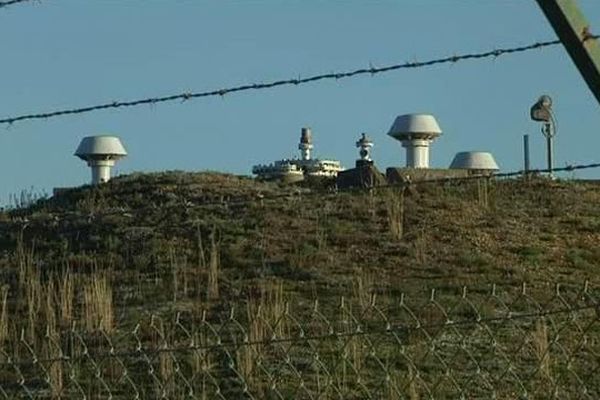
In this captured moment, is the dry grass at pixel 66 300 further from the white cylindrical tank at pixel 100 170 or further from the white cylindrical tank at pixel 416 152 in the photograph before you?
the white cylindrical tank at pixel 416 152

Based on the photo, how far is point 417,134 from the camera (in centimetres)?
1806

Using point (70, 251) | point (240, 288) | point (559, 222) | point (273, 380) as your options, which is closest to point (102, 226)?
point (70, 251)

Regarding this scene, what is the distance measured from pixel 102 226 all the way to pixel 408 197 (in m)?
2.96

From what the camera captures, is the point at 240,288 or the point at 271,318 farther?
the point at 240,288

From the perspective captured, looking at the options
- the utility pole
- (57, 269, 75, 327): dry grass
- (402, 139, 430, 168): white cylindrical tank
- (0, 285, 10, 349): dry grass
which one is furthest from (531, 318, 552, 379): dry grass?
(402, 139, 430, 168): white cylindrical tank

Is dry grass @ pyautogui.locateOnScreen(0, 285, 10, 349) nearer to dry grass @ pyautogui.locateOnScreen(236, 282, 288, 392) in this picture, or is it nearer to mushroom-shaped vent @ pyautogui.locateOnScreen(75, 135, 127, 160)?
dry grass @ pyautogui.locateOnScreen(236, 282, 288, 392)

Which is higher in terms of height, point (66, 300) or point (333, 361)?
point (66, 300)

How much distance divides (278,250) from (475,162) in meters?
4.91

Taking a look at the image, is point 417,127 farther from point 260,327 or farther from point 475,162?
point 260,327

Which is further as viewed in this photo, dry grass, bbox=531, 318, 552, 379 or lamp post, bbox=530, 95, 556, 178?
lamp post, bbox=530, 95, 556, 178

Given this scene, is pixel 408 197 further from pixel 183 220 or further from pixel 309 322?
pixel 309 322

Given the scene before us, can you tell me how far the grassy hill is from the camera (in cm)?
1276

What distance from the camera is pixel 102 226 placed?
15727mm

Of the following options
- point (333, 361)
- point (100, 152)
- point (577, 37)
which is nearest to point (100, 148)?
point (100, 152)
